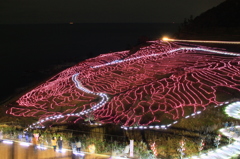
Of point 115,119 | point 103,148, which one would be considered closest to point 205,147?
point 103,148

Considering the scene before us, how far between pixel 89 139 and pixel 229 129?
531 cm

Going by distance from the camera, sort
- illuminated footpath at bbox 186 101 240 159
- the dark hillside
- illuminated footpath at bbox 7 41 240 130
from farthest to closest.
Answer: the dark hillside, illuminated footpath at bbox 7 41 240 130, illuminated footpath at bbox 186 101 240 159

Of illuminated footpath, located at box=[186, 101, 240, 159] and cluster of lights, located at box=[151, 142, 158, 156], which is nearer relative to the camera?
illuminated footpath, located at box=[186, 101, 240, 159]

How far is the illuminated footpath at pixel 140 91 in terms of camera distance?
15.4 metres

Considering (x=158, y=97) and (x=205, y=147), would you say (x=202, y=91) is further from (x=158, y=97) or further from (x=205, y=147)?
(x=205, y=147)

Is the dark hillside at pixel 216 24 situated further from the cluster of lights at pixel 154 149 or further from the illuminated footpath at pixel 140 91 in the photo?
the cluster of lights at pixel 154 149

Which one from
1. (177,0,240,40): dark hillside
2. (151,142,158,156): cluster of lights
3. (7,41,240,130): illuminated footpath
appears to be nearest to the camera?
(151,142,158,156): cluster of lights

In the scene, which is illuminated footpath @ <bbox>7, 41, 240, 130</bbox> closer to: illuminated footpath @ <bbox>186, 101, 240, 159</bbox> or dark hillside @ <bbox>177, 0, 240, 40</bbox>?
illuminated footpath @ <bbox>186, 101, 240, 159</bbox>

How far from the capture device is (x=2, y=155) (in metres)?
11.3

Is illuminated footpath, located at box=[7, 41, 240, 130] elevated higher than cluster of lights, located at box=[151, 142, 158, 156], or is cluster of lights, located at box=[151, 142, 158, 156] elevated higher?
illuminated footpath, located at box=[7, 41, 240, 130]

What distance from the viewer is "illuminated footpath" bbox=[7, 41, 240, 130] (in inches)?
604

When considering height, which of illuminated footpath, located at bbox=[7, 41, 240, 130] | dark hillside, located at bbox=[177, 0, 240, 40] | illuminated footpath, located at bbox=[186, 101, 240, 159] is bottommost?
illuminated footpath, located at bbox=[186, 101, 240, 159]

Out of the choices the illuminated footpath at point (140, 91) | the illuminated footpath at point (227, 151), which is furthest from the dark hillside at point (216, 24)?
the illuminated footpath at point (227, 151)

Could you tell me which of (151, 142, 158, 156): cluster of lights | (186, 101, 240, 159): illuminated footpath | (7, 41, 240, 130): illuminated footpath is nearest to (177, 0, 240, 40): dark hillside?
(7, 41, 240, 130): illuminated footpath
